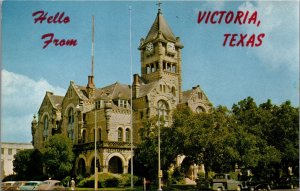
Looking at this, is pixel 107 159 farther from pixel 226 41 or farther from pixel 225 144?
pixel 226 41

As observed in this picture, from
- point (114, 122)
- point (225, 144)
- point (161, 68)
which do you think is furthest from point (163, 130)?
point (161, 68)

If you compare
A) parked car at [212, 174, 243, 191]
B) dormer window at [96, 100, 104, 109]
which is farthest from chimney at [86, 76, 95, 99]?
parked car at [212, 174, 243, 191]

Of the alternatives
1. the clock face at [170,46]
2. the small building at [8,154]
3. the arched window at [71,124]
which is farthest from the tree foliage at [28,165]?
the small building at [8,154]

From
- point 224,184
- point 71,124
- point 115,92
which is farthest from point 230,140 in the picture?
point 71,124

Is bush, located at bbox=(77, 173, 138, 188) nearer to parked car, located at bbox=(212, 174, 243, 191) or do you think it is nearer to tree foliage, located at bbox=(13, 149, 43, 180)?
tree foliage, located at bbox=(13, 149, 43, 180)

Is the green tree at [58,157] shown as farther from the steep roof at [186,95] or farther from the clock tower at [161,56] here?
the steep roof at [186,95]

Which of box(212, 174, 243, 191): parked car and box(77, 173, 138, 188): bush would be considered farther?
box(77, 173, 138, 188): bush

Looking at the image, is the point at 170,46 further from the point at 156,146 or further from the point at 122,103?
the point at 156,146
